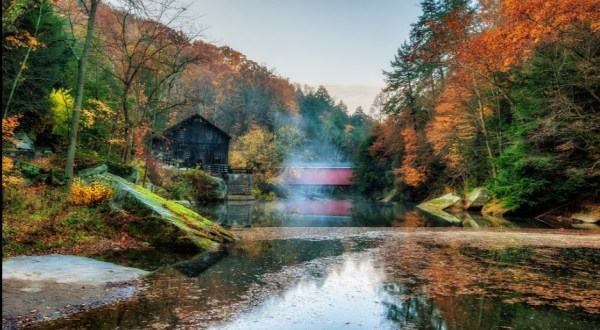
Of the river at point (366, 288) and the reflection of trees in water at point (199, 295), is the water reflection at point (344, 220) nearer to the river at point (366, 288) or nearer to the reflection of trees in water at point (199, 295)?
the river at point (366, 288)

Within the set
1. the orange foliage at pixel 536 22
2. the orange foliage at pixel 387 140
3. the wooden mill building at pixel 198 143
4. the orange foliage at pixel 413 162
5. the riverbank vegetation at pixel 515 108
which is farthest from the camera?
the wooden mill building at pixel 198 143

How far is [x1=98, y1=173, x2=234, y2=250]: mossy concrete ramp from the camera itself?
1157 centimetres

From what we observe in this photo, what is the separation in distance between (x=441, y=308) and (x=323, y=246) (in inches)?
266

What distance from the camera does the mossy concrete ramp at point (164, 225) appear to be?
11.6 metres

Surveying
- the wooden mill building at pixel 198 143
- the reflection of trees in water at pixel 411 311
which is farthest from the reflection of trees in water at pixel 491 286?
the wooden mill building at pixel 198 143

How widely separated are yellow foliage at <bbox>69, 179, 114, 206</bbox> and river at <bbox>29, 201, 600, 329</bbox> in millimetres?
3358

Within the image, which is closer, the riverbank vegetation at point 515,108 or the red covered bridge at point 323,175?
the riverbank vegetation at point 515,108

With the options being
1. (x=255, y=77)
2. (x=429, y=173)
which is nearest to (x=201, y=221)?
(x=429, y=173)

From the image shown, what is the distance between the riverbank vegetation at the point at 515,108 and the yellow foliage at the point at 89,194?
1880cm

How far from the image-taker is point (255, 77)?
67562mm

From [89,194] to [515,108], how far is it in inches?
963

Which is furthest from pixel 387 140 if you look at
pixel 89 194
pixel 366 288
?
pixel 366 288

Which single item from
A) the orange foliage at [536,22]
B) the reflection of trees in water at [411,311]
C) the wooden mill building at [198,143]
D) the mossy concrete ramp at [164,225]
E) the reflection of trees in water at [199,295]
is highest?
the orange foliage at [536,22]

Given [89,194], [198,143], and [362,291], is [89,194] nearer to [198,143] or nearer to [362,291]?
[362,291]
